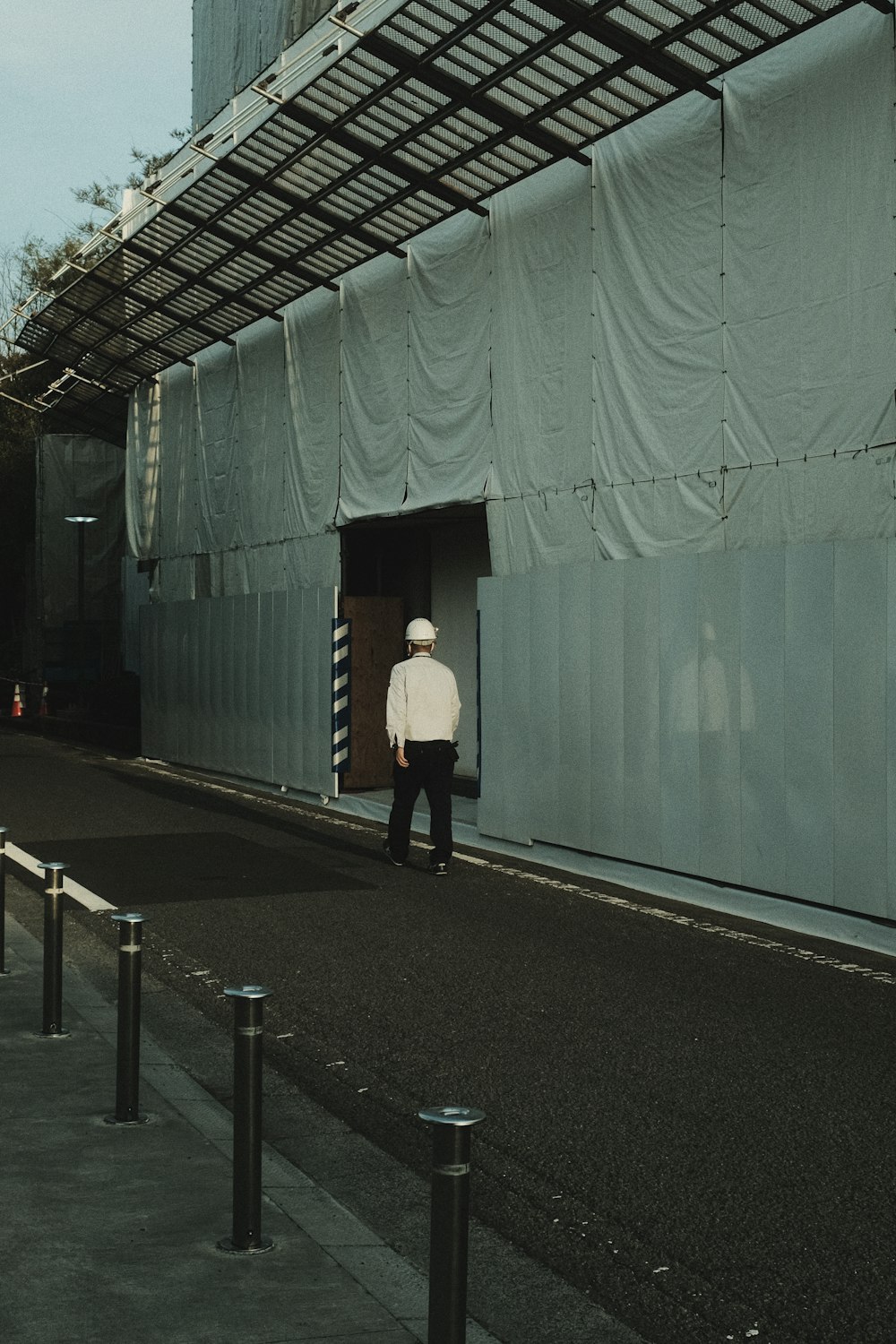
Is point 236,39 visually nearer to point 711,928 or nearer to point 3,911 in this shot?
point 711,928

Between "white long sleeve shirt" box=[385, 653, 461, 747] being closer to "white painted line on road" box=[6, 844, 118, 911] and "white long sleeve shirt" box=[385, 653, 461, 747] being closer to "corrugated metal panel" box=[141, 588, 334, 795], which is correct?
"white painted line on road" box=[6, 844, 118, 911]

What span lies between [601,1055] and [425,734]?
5.94 metres

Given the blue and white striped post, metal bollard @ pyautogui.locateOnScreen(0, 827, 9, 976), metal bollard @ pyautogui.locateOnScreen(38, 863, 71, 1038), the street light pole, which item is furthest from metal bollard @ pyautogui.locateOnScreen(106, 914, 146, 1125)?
the street light pole

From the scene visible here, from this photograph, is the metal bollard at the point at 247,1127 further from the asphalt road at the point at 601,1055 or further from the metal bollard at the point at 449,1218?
the metal bollard at the point at 449,1218

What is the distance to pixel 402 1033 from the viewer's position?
7188mm

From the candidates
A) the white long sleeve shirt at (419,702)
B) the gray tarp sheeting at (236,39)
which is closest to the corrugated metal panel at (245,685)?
the white long sleeve shirt at (419,702)

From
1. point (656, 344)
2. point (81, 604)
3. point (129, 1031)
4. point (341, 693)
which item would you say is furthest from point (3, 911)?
point (81, 604)

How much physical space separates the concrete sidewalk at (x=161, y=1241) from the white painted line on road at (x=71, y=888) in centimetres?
425

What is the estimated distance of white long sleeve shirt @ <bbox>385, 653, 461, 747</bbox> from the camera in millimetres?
12469

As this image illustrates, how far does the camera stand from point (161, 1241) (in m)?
4.30

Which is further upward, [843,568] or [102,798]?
[843,568]

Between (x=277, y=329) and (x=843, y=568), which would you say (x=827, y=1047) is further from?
(x=277, y=329)

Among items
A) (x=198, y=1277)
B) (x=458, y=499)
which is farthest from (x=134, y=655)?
(x=198, y=1277)

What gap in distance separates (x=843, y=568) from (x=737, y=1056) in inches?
166
